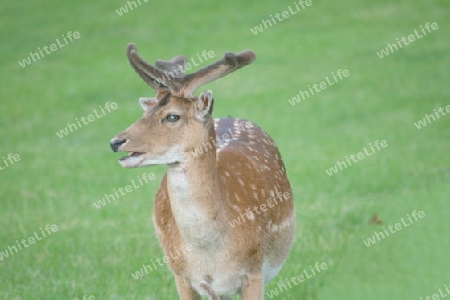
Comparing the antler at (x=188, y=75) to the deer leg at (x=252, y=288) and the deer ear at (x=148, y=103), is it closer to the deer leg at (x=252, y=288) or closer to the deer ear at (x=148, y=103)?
the deer ear at (x=148, y=103)

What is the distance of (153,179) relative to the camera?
46.8 feet

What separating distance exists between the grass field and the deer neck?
2.30 metres

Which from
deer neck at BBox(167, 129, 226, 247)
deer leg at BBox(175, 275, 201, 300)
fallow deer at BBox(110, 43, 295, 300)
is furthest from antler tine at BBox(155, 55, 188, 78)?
deer leg at BBox(175, 275, 201, 300)

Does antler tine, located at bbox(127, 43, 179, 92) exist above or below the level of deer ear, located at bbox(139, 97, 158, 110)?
above

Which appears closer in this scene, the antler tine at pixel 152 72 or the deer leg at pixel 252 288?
the antler tine at pixel 152 72

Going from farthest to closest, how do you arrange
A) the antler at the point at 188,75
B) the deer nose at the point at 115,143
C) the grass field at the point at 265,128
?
the grass field at the point at 265,128 → the antler at the point at 188,75 → the deer nose at the point at 115,143

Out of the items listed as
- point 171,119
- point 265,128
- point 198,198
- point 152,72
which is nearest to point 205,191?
point 198,198

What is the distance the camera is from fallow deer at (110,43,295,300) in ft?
21.7

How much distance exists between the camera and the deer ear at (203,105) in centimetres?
665

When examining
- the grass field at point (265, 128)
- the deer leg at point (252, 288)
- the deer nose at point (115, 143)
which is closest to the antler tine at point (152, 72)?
the deer nose at point (115, 143)

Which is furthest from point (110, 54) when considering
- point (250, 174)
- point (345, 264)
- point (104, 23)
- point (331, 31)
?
point (250, 174)

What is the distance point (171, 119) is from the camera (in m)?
6.63

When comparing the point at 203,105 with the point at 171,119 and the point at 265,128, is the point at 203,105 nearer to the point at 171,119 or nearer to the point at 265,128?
the point at 171,119

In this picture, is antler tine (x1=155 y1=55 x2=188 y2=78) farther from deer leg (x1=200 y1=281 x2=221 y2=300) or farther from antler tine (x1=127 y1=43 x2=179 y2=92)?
deer leg (x1=200 y1=281 x2=221 y2=300)
